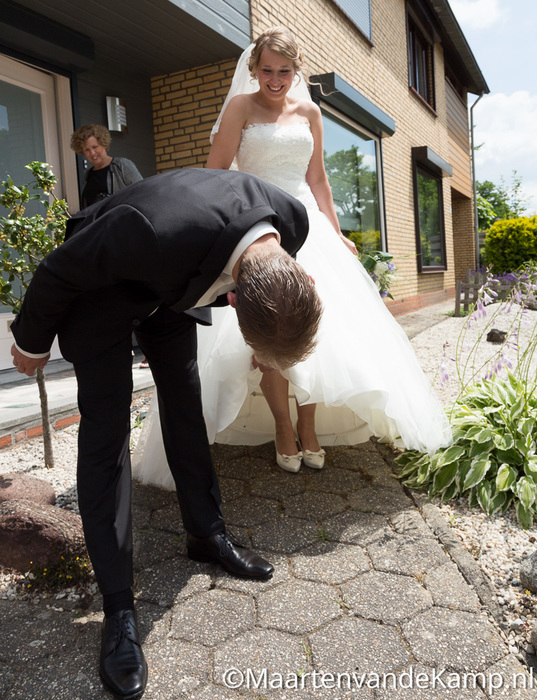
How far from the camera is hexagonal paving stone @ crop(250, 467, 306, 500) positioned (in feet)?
8.50

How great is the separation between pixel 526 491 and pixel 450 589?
2.25 feet

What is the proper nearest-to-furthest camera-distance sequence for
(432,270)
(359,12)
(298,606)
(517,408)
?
(298,606)
(517,408)
(359,12)
(432,270)

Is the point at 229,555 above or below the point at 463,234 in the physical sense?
below

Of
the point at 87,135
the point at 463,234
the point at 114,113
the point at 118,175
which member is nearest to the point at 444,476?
the point at 118,175

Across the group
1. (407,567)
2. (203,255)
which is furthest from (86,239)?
(407,567)

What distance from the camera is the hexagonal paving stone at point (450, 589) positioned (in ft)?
5.79

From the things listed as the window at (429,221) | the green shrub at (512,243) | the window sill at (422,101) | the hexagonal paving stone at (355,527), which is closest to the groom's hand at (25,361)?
the hexagonal paving stone at (355,527)

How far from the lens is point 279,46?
268 cm

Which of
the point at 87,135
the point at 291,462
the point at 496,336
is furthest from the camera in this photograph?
the point at 496,336

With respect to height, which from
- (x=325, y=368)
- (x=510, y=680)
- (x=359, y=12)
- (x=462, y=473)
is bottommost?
(x=510, y=680)

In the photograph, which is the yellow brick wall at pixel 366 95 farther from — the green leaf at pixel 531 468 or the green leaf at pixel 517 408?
the green leaf at pixel 531 468

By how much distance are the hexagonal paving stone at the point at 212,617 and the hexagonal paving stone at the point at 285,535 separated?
0.33m

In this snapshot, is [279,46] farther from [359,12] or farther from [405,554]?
[359,12]

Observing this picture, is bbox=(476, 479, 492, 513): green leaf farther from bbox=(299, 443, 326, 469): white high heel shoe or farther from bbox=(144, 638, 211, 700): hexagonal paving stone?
bbox=(144, 638, 211, 700): hexagonal paving stone
